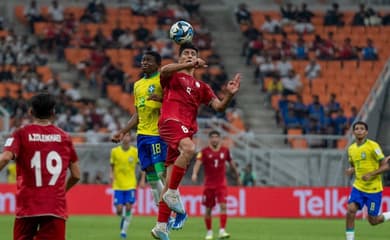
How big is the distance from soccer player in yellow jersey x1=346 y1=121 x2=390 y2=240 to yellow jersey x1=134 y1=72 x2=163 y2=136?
4.70 metres

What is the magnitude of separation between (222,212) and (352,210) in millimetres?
4623

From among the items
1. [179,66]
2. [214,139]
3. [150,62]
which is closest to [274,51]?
[214,139]

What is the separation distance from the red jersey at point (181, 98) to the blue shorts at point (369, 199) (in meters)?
5.56

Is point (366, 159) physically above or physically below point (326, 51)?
below

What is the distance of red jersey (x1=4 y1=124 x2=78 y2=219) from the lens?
1065cm

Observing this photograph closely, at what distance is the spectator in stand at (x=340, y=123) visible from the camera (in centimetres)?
3506

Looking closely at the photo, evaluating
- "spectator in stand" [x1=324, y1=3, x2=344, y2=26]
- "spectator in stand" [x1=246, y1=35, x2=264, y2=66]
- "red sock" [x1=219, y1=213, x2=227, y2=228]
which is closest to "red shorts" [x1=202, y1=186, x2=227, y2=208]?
"red sock" [x1=219, y1=213, x2=227, y2=228]

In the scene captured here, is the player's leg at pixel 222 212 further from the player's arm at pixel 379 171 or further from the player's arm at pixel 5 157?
the player's arm at pixel 5 157

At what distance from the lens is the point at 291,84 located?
1510 inches

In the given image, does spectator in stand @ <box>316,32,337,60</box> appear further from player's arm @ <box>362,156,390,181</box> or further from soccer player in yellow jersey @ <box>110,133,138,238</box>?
player's arm @ <box>362,156,390,181</box>

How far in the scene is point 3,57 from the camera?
37219 mm

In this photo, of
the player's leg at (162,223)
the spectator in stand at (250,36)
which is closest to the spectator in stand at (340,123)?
the spectator in stand at (250,36)

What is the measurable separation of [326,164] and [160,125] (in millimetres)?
18491

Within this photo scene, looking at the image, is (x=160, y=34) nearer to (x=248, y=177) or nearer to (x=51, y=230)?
(x=248, y=177)
